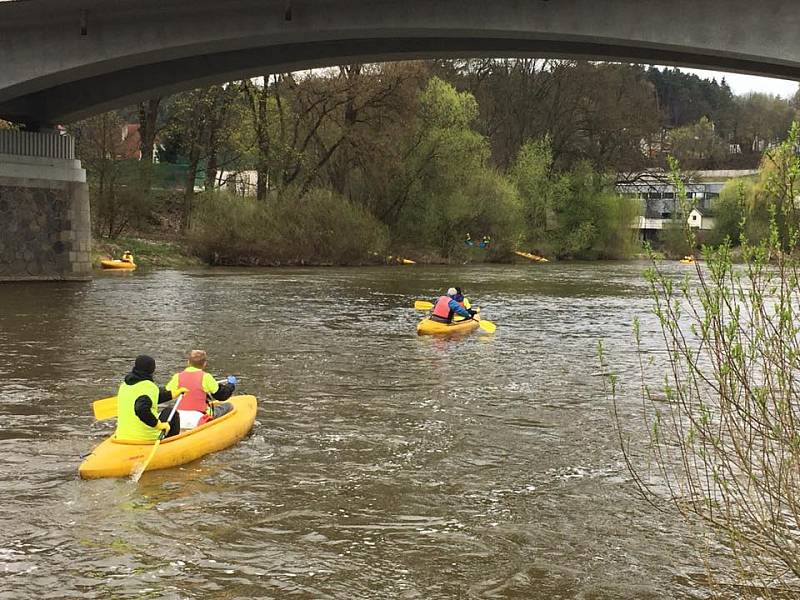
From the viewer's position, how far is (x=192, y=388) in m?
8.52

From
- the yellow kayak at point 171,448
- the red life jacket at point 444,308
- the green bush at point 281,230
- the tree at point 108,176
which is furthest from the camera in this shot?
the tree at point 108,176

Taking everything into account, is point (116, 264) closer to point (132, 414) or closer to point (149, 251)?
point (149, 251)

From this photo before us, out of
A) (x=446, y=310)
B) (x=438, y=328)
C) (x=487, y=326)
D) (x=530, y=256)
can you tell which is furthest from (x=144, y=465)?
(x=530, y=256)

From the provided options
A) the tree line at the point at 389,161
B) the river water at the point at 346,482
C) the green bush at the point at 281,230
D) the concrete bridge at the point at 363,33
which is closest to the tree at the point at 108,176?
the tree line at the point at 389,161

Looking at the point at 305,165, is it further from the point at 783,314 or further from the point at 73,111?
the point at 783,314

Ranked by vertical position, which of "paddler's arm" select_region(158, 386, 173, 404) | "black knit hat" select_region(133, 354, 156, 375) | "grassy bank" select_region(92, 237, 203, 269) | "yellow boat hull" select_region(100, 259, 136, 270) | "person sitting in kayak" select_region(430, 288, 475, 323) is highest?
"grassy bank" select_region(92, 237, 203, 269)

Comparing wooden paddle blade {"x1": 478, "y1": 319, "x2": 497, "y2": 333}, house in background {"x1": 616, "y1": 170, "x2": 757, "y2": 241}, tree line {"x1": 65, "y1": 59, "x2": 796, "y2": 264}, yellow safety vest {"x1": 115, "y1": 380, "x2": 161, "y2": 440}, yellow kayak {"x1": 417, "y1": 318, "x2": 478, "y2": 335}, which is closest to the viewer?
yellow safety vest {"x1": 115, "y1": 380, "x2": 161, "y2": 440}

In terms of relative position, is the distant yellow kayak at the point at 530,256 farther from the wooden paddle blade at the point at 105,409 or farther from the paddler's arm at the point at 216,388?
the wooden paddle blade at the point at 105,409

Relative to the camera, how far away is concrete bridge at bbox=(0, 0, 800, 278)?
14.7 meters

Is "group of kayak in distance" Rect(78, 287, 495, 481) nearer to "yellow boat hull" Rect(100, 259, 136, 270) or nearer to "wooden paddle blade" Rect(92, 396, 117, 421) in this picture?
"wooden paddle blade" Rect(92, 396, 117, 421)

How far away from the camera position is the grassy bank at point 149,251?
33.8 metres

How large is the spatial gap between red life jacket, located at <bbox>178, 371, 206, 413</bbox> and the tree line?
26.9 meters

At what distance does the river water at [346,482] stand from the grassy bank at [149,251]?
17901 millimetres

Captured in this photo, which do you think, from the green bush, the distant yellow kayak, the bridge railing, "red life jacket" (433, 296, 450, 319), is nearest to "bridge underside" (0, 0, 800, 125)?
the bridge railing
